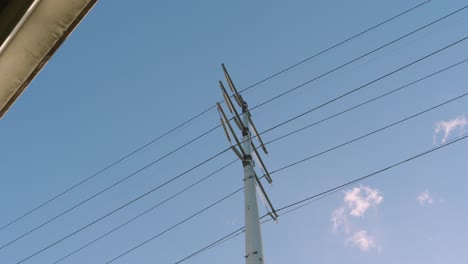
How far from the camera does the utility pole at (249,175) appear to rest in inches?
249

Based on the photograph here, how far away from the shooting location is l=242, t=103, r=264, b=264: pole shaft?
6205 millimetres

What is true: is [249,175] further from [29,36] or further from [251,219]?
[29,36]

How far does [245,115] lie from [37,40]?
30.3 feet

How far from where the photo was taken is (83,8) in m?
1.91

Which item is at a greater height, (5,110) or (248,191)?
(248,191)

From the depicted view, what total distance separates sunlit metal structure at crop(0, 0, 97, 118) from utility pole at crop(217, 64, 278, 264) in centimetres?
485

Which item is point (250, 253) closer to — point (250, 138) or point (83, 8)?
point (250, 138)

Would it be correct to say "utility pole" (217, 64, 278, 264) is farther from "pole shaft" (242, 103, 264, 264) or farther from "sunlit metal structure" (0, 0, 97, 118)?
"sunlit metal structure" (0, 0, 97, 118)

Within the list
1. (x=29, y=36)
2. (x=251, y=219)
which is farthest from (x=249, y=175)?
(x=29, y=36)

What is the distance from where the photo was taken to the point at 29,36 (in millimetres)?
1850

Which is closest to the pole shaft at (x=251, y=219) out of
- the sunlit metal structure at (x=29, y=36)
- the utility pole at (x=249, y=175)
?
the utility pole at (x=249, y=175)

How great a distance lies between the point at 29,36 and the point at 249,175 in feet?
21.7

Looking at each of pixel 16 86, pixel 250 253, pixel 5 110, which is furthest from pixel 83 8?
pixel 250 253

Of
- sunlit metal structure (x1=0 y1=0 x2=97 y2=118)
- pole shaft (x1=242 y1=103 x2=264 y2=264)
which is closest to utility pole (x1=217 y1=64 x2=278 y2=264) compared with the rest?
pole shaft (x1=242 y1=103 x2=264 y2=264)
